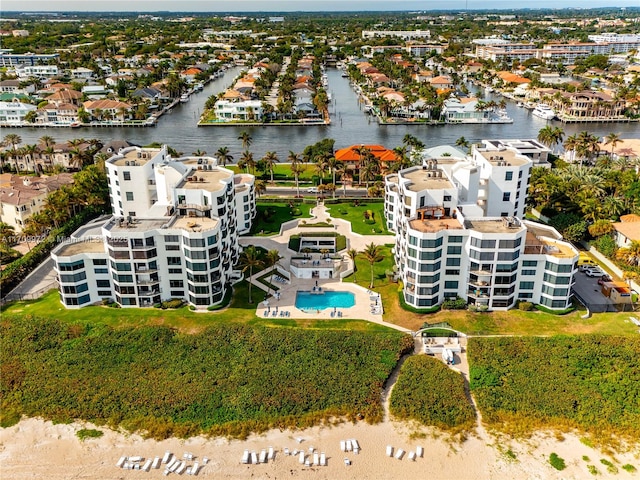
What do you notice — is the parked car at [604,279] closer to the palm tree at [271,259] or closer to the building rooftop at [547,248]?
the building rooftop at [547,248]

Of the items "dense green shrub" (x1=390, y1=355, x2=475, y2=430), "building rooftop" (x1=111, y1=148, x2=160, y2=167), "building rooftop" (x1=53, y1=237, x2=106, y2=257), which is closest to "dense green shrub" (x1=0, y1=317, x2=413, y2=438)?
"dense green shrub" (x1=390, y1=355, x2=475, y2=430)

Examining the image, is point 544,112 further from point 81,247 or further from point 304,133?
point 81,247

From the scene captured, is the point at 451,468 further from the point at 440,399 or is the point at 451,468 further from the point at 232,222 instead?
the point at 232,222

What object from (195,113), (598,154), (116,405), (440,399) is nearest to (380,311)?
(440,399)

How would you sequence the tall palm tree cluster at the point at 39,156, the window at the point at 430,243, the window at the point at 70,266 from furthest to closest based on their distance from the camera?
the tall palm tree cluster at the point at 39,156 < the window at the point at 70,266 < the window at the point at 430,243

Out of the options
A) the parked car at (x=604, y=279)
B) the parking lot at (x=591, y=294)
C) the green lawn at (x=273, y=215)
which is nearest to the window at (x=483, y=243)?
the parking lot at (x=591, y=294)

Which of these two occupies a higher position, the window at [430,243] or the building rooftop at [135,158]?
the building rooftop at [135,158]

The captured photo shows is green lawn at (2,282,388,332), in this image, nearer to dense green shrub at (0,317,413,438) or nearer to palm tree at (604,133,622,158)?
dense green shrub at (0,317,413,438)
